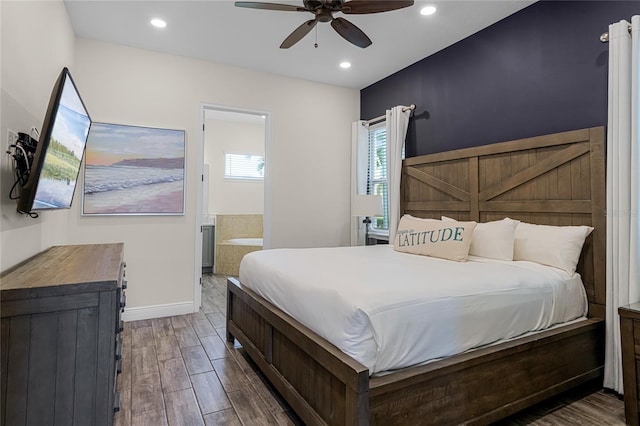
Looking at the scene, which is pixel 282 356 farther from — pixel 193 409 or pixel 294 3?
pixel 294 3

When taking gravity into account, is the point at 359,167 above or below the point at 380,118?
below

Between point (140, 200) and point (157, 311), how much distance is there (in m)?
1.21

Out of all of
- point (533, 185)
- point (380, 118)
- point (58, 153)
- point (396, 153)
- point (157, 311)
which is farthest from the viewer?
point (380, 118)

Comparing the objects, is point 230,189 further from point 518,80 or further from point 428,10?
point 518,80

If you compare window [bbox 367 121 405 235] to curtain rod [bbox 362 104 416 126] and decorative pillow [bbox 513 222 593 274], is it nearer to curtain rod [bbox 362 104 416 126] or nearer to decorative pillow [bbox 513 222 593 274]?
curtain rod [bbox 362 104 416 126]

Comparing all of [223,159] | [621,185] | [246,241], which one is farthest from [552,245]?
[223,159]

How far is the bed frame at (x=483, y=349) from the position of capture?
5.08 feet

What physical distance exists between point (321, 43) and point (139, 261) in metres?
3.00

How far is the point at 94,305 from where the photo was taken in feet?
4.44

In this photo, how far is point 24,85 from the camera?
6.33 ft

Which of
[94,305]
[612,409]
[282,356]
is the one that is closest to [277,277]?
[282,356]

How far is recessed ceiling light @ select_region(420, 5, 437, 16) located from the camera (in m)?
2.95

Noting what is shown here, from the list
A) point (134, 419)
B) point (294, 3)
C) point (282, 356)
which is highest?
point (294, 3)

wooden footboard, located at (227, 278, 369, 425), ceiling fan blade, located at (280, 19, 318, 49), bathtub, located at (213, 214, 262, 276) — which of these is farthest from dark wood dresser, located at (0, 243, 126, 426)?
bathtub, located at (213, 214, 262, 276)
